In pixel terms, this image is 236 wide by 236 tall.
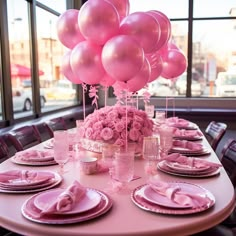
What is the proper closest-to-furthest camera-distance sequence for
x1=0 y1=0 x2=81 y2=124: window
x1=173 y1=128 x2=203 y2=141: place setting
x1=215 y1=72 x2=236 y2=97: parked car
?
x1=173 y1=128 x2=203 y2=141: place setting, x1=0 y1=0 x2=81 y2=124: window, x1=215 y1=72 x2=236 y2=97: parked car

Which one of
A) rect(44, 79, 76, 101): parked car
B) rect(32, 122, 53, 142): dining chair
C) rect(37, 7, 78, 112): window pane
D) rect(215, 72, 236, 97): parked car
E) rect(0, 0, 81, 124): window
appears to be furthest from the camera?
rect(215, 72, 236, 97): parked car

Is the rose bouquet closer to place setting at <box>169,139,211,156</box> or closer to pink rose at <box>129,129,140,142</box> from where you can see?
pink rose at <box>129,129,140,142</box>

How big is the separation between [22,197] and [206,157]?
3.45 ft

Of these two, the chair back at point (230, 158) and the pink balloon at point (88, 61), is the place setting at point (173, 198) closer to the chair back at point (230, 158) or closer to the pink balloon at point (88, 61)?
the chair back at point (230, 158)

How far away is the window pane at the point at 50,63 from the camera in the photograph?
11.9 ft

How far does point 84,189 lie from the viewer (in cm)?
115

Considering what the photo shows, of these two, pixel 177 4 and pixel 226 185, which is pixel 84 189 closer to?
pixel 226 185

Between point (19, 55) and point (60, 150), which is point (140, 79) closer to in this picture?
point (60, 150)

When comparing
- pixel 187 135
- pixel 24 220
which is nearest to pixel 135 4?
pixel 187 135

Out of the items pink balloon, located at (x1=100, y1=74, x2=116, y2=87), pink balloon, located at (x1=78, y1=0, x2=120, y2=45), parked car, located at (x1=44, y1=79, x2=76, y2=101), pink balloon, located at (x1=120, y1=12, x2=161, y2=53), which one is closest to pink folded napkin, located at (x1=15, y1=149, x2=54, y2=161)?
pink balloon, located at (x1=100, y1=74, x2=116, y2=87)

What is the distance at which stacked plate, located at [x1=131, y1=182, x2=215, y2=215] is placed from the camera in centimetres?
101

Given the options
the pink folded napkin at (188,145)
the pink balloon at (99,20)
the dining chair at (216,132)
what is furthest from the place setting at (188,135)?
the pink balloon at (99,20)

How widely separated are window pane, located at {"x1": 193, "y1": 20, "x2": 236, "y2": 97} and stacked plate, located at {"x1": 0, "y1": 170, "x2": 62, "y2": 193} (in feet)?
11.8

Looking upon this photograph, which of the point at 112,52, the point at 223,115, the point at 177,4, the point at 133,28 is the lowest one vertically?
the point at 223,115
